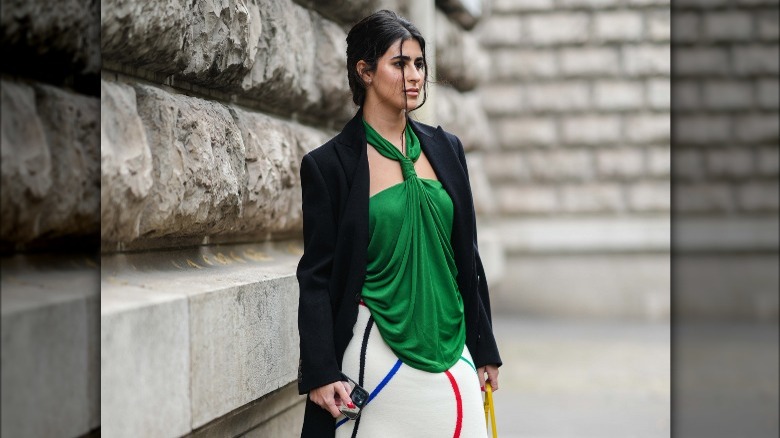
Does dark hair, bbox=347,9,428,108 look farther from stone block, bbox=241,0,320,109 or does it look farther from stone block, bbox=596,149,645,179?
stone block, bbox=596,149,645,179

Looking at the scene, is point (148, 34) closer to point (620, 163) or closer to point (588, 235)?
point (588, 235)

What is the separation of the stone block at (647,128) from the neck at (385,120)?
352 inches

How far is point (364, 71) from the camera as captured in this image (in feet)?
8.98

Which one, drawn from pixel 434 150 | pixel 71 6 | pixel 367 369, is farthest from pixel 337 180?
pixel 71 6

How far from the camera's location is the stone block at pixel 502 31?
11.4m

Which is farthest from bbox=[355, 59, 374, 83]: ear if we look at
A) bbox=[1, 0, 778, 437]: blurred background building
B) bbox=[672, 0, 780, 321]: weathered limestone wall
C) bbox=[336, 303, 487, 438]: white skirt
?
bbox=[672, 0, 780, 321]: weathered limestone wall

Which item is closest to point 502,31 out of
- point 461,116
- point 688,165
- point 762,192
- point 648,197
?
point 648,197

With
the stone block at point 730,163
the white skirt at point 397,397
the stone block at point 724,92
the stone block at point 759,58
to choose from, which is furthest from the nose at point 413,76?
the stone block at point 724,92

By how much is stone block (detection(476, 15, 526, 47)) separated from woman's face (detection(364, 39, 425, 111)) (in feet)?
29.2

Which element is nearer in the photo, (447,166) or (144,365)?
(144,365)

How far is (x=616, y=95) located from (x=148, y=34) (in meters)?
9.24

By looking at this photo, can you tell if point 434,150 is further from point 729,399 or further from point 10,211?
→ point 729,399

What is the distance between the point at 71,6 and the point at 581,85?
9746 millimetres

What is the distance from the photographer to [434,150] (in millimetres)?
2760
